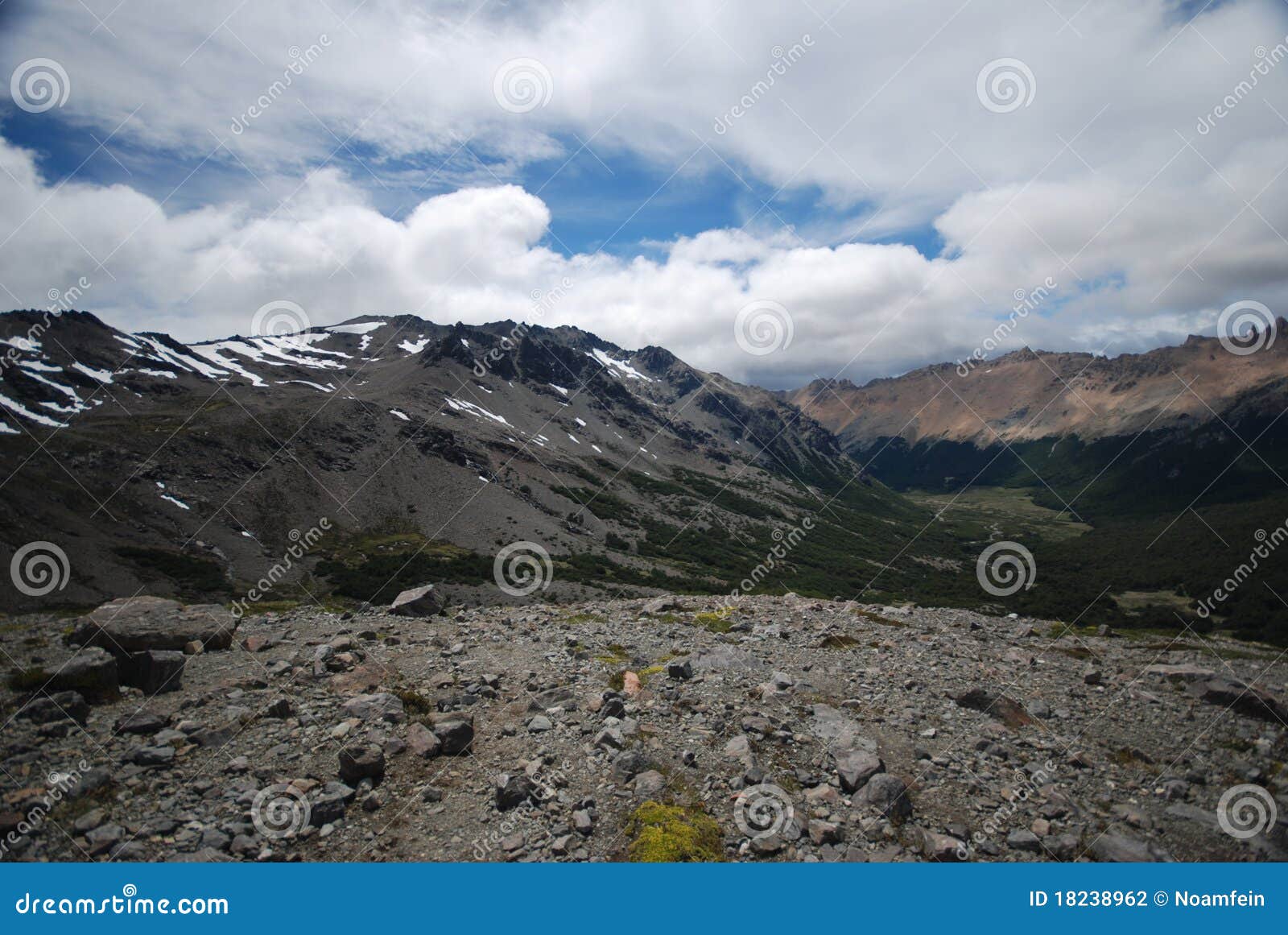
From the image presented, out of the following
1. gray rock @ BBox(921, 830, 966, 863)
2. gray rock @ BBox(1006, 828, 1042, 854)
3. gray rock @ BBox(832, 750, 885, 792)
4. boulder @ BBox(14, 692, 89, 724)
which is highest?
boulder @ BBox(14, 692, 89, 724)

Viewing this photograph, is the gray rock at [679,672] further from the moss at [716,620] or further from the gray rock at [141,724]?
the gray rock at [141,724]

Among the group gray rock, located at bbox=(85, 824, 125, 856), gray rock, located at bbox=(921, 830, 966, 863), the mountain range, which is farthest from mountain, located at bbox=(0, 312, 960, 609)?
gray rock, located at bbox=(85, 824, 125, 856)

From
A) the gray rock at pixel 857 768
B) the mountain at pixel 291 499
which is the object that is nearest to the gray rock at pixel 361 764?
the gray rock at pixel 857 768

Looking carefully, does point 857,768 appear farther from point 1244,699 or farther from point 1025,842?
point 1244,699

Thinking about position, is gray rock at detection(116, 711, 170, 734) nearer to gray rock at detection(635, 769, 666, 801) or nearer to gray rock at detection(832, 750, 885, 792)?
gray rock at detection(635, 769, 666, 801)

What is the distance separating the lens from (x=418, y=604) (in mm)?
29547

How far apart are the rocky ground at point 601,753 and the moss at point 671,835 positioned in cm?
5

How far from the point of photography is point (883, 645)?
2561cm

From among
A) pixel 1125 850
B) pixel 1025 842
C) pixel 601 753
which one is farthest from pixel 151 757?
pixel 1125 850

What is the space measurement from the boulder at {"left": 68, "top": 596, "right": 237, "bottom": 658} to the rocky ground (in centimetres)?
11

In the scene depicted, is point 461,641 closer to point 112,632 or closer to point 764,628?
point 112,632

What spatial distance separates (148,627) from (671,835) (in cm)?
2003

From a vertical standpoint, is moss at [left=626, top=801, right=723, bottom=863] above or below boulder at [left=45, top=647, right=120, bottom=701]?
below

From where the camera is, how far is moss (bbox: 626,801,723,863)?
11.4m
